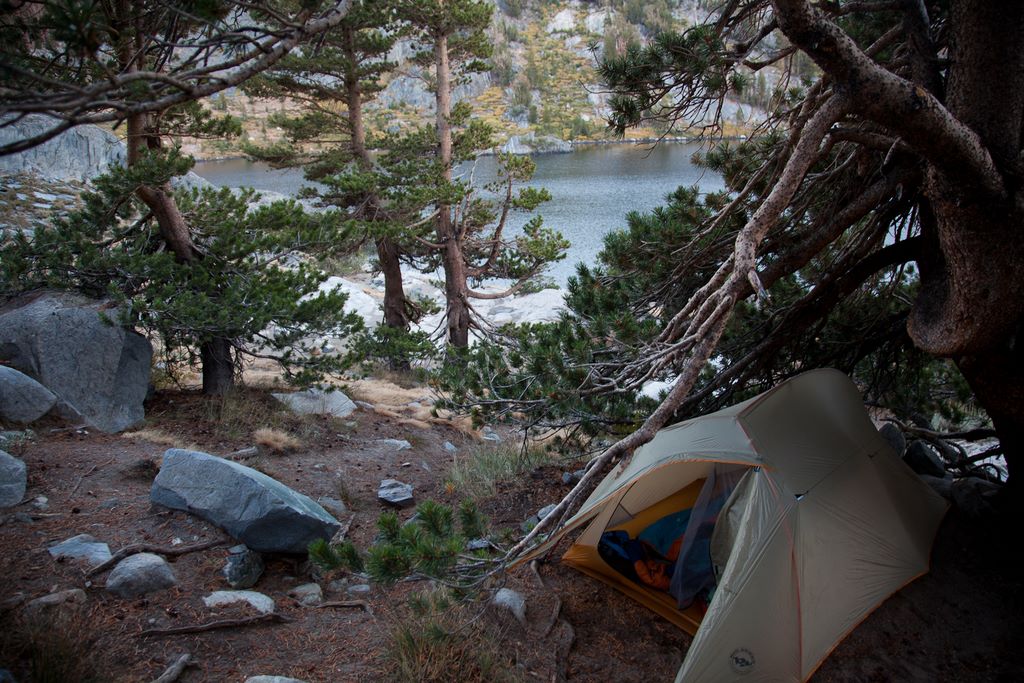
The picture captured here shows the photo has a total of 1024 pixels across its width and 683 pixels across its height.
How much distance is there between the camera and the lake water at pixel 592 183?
21172mm

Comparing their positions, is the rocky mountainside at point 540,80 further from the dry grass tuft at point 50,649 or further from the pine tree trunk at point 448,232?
the dry grass tuft at point 50,649

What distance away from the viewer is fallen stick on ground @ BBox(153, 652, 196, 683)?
136 inches

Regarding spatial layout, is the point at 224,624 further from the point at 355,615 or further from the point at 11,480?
the point at 11,480

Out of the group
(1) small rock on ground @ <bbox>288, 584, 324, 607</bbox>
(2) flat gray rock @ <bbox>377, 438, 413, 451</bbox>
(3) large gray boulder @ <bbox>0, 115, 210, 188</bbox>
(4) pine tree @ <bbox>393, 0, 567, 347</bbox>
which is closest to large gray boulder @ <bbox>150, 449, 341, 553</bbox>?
(1) small rock on ground @ <bbox>288, 584, 324, 607</bbox>

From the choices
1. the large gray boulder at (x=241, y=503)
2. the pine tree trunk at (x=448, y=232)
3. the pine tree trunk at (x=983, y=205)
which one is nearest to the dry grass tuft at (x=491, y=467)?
the large gray boulder at (x=241, y=503)

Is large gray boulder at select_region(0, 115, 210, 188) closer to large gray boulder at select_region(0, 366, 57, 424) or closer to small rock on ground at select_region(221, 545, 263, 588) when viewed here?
large gray boulder at select_region(0, 366, 57, 424)

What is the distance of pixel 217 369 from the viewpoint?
8.98 metres

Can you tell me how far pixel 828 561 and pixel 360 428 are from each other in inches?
266

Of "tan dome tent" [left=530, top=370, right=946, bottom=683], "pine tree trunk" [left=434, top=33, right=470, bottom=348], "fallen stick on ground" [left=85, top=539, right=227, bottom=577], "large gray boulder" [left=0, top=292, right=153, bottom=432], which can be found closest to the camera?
"tan dome tent" [left=530, top=370, right=946, bottom=683]

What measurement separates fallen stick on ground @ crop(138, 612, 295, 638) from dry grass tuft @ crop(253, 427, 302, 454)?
362 cm

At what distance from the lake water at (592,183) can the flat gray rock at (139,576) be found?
11.3 m

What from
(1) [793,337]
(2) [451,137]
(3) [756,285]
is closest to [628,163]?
(2) [451,137]

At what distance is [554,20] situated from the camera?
61.5 m

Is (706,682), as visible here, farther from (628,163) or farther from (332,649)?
(628,163)
